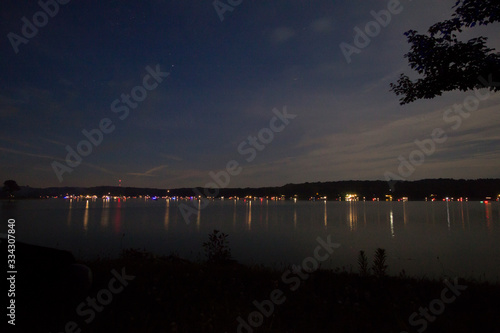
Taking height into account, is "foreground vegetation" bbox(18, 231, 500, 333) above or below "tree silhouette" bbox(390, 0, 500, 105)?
below

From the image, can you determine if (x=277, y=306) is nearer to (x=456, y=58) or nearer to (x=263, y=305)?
(x=263, y=305)

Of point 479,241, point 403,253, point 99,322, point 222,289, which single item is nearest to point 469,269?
point 403,253

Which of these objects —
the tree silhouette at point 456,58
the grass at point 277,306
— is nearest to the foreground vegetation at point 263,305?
the grass at point 277,306

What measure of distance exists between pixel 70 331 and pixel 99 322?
474mm

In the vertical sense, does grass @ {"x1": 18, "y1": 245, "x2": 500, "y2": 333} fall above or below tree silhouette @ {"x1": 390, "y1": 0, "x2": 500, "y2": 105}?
below

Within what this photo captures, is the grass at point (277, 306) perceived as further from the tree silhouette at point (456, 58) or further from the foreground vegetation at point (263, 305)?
the tree silhouette at point (456, 58)

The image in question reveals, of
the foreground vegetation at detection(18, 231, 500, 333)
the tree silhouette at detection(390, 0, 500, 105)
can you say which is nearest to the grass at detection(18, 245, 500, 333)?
the foreground vegetation at detection(18, 231, 500, 333)

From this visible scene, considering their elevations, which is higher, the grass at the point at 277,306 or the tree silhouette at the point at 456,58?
the tree silhouette at the point at 456,58

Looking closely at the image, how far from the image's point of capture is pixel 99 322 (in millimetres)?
5121

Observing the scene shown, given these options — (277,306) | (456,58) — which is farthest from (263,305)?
(456,58)

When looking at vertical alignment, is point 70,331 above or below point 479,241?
above

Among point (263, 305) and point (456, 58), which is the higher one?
point (456, 58)

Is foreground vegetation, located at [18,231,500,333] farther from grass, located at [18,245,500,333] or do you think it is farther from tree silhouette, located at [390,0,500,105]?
tree silhouette, located at [390,0,500,105]

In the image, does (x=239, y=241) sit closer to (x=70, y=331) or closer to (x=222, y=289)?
(x=222, y=289)
